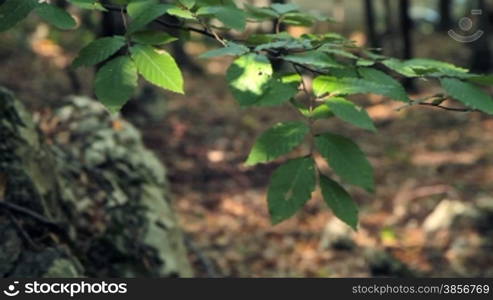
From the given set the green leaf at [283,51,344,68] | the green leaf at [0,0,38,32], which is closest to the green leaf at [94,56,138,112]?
the green leaf at [0,0,38,32]

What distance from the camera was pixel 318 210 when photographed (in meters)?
6.91

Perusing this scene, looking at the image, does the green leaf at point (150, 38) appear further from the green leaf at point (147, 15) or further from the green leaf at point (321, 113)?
the green leaf at point (321, 113)

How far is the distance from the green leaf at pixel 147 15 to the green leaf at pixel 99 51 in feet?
0.18

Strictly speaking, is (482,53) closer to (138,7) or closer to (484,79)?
(484,79)

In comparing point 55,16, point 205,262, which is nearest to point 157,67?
point 55,16

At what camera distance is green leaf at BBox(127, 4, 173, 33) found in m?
1.69

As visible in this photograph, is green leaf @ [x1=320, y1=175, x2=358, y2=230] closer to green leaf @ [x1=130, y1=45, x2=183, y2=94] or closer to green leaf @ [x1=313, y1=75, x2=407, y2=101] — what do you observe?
green leaf @ [x1=313, y1=75, x2=407, y2=101]

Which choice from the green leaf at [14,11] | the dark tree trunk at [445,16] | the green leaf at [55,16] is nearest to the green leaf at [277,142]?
the green leaf at [55,16]

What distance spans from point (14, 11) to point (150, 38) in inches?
16.0

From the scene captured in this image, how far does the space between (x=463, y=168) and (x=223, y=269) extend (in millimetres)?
4329

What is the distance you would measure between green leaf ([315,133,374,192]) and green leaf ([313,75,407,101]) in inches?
5.6

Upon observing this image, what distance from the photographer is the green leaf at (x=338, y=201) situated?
5.25ft

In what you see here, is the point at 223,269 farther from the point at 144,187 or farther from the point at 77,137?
the point at 77,137

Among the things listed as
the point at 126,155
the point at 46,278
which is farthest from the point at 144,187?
the point at 46,278
